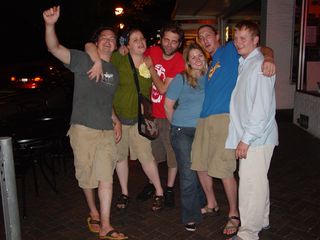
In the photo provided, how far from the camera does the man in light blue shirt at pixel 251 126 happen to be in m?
3.14

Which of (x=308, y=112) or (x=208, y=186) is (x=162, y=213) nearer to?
(x=208, y=186)

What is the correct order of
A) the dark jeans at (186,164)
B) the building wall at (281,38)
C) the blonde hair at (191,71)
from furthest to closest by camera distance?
1. the building wall at (281,38)
2. the dark jeans at (186,164)
3. the blonde hair at (191,71)

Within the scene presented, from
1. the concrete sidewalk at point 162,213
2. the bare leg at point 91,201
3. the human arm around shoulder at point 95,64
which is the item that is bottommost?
the concrete sidewalk at point 162,213

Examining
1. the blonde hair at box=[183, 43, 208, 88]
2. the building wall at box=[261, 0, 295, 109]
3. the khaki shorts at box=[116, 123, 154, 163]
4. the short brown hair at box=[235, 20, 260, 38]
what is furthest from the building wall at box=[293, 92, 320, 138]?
the short brown hair at box=[235, 20, 260, 38]

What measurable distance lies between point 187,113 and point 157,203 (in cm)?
133

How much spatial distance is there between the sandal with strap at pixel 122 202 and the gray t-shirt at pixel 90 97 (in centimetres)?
122

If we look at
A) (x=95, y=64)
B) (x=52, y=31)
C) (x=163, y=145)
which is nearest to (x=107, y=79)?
(x=95, y=64)

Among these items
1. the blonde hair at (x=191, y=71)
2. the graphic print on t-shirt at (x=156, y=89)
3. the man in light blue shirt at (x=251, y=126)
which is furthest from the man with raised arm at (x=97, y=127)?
the man in light blue shirt at (x=251, y=126)

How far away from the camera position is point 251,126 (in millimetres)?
3148

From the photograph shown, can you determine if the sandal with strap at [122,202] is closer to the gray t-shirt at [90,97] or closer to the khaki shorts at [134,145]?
the khaki shorts at [134,145]

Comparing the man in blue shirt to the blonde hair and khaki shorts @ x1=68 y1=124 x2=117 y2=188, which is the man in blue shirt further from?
khaki shorts @ x1=68 y1=124 x2=117 y2=188

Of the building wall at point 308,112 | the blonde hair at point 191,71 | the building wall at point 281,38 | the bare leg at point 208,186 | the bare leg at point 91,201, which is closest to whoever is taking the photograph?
the blonde hair at point 191,71

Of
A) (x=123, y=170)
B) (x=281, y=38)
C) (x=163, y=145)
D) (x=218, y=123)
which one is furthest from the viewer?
(x=281, y=38)

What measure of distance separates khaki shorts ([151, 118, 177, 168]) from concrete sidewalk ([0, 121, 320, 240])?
576 millimetres
